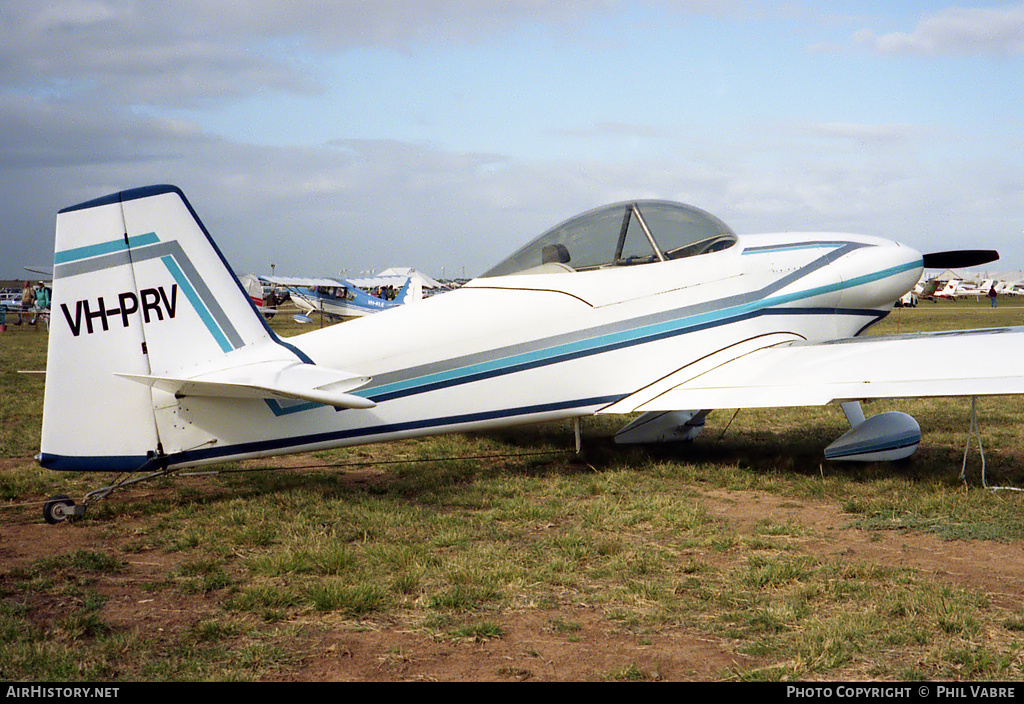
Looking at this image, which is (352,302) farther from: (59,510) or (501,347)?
(59,510)

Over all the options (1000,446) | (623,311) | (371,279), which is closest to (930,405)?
(1000,446)

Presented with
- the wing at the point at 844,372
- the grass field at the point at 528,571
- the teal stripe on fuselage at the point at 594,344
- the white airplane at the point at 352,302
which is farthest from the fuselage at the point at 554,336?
the white airplane at the point at 352,302

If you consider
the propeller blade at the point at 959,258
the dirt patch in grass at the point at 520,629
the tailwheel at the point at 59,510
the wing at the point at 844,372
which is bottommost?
the dirt patch in grass at the point at 520,629

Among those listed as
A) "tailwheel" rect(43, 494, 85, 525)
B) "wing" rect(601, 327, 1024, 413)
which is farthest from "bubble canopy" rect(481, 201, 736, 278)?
"tailwheel" rect(43, 494, 85, 525)

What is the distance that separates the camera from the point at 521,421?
21.1ft

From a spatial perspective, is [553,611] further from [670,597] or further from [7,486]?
[7,486]

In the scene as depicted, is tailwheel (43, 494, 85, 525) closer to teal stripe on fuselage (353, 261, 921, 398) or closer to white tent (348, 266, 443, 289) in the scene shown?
teal stripe on fuselage (353, 261, 921, 398)

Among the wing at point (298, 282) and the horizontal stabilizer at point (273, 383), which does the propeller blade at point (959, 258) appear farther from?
the wing at point (298, 282)

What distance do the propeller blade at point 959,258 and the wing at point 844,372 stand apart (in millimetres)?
2101

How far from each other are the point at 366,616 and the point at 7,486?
4.23 meters

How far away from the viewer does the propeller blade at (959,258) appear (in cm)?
863

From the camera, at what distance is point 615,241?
6977mm
